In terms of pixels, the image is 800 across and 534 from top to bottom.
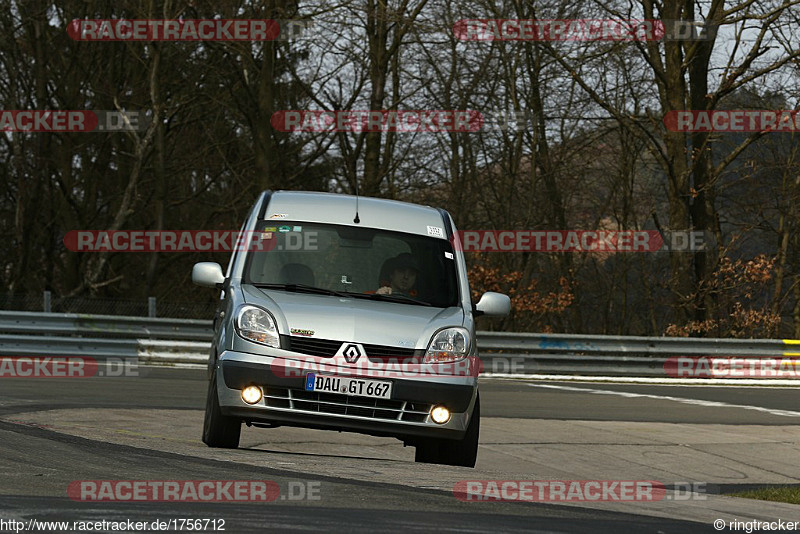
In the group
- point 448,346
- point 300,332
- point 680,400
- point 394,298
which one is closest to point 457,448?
point 448,346

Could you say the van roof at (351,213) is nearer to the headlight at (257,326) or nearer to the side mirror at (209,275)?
the side mirror at (209,275)

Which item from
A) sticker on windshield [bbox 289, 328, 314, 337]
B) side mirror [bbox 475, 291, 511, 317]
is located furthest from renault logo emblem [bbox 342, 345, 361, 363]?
side mirror [bbox 475, 291, 511, 317]

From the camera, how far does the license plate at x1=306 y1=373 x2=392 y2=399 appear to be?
8500mm

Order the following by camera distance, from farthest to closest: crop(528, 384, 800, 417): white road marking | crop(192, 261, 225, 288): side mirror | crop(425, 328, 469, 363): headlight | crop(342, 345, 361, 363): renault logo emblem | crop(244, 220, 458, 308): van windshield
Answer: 1. crop(528, 384, 800, 417): white road marking
2. crop(192, 261, 225, 288): side mirror
3. crop(244, 220, 458, 308): van windshield
4. crop(425, 328, 469, 363): headlight
5. crop(342, 345, 361, 363): renault logo emblem

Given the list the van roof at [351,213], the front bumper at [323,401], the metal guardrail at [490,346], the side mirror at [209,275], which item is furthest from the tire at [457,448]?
the metal guardrail at [490,346]

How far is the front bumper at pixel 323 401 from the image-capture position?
8500 millimetres

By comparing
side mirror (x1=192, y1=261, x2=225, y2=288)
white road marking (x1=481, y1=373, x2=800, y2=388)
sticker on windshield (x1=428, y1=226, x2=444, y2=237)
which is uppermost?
Result: sticker on windshield (x1=428, y1=226, x2=444, y2=237)

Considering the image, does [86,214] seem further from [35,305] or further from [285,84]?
[35,305]

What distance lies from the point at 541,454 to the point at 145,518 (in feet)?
21.6

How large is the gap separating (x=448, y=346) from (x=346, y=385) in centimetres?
76

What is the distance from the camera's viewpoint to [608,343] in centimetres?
2319

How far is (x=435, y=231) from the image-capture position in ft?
32.8

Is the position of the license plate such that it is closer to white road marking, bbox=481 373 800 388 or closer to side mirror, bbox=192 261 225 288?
side mirror, bbox=192 261 225 288

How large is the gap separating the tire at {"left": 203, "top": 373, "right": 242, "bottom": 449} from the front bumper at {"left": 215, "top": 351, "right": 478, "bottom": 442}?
0.65ft
